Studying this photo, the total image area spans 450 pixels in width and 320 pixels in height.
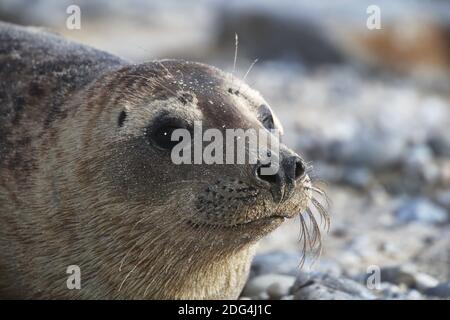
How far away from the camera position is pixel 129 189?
17.2 ft

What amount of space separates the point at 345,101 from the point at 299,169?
9.22 metres

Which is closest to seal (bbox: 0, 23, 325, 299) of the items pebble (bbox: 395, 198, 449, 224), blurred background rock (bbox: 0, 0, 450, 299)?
blurred background rock (bbox: 0, 0, 450, 299)

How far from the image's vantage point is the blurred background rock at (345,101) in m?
7.12

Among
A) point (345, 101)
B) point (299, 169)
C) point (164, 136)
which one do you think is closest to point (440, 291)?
point (299, 169)

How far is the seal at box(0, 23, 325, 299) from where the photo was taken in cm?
500

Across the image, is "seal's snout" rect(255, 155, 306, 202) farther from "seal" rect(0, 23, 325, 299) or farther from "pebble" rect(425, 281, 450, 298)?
"pebble" rect(425, 281, 450, 298)

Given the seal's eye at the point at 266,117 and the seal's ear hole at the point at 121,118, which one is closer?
the seal's ear hole at the point at 121,118

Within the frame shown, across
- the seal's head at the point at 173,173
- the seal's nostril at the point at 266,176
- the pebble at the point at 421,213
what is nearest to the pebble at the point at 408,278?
the seal's head at the point at 173,173

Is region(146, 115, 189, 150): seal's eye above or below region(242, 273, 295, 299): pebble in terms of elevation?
above

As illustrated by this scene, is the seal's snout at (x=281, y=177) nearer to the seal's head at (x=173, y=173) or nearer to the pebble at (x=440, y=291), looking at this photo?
the seal's head at (x=173, y=173)

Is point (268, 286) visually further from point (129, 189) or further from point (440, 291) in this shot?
point (129, 189)

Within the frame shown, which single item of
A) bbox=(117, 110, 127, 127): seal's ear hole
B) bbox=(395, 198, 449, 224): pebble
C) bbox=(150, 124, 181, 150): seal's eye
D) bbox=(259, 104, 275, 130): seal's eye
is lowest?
bbox=(150, 124, 181, 150): seal's eye
